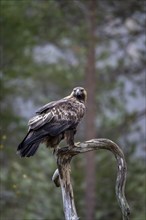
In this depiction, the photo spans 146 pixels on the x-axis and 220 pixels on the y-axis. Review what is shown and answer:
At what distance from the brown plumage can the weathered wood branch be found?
0.38 feet

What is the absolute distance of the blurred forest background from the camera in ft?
61.1

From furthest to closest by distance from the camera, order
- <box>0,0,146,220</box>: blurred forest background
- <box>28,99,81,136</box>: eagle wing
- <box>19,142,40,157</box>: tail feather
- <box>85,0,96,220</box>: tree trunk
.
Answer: <box>85,0,96,220</box>: tree trunk < <box>0,0,146,220</box>: blurred forest background < <box>28,99,81,136</box>: eagle wing < <box>19,142,40,157</box>: tail feather

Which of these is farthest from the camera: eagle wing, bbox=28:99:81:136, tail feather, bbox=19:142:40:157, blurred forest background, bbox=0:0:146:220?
blurred forest background, bbox=0:0:146:220

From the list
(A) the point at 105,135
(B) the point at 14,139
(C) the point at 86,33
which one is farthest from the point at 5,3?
(A) the point at 105,135

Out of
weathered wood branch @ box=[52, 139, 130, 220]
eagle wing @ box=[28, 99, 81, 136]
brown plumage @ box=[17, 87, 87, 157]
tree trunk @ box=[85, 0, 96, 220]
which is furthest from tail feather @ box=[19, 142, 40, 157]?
tree trunk @ box=[85, 0, 96, 220]

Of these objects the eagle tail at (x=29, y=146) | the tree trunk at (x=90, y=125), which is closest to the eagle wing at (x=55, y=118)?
the eagle tail at (x=29, y=146)

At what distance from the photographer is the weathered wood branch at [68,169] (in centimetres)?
850

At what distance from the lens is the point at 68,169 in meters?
8.68

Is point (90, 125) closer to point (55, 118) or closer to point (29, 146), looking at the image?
point (55, 118)

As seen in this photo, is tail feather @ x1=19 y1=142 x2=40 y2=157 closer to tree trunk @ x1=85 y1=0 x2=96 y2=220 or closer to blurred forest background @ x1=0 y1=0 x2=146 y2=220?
blurred forest background @ x1=0 y1=0 x2=146 y2=220

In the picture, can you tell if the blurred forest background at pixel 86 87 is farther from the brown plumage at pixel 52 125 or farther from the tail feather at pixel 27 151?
the tail feather at pixel 27 151

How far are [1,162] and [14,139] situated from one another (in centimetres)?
95

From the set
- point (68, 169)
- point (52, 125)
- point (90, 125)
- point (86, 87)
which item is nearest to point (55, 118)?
point (52, 125)

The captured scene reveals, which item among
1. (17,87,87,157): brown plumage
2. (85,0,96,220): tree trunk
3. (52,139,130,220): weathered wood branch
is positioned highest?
(85,0,96,220): tree trunk
